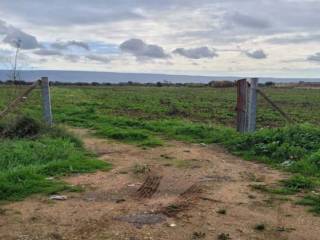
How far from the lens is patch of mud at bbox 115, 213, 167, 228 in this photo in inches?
219

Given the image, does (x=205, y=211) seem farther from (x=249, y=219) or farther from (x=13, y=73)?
(x=13, y=73)

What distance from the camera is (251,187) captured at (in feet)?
24.3

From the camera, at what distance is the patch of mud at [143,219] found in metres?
5.57

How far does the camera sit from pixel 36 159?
28.7 feet

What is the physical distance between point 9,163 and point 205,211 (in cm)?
375

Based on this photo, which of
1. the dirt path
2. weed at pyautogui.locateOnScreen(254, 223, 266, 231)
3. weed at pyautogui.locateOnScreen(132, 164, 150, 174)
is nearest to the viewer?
the dirt path

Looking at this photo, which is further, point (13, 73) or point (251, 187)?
point (13, 73)

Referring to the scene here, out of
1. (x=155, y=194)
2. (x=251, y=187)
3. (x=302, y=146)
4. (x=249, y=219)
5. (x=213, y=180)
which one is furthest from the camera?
(x=302, y=146)

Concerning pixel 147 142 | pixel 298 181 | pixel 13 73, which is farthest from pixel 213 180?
pixel 13 73

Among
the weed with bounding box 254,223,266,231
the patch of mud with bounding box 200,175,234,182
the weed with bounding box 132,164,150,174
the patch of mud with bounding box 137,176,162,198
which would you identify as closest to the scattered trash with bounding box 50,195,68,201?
the patch of mud with bounding box 137,176,162,198

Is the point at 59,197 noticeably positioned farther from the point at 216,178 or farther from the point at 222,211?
the point at 216,178

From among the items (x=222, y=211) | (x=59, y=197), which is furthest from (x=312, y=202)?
(x=59, y=197)

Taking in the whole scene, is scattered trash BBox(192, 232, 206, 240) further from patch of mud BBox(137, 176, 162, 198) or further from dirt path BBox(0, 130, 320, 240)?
patch of mud BBox(137, 176, 162, 198)

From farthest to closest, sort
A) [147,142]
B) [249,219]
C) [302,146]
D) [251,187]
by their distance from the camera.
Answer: [147,142] → [302,146] → [251,187] → [249,219]
